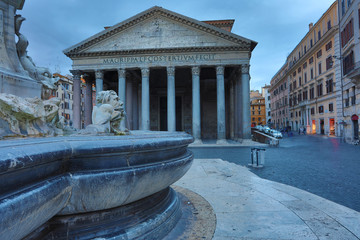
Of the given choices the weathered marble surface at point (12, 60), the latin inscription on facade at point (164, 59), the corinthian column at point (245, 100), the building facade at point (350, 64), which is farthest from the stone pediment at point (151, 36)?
the weathered marble surface at point (12, 60)

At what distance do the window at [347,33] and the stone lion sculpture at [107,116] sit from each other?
23.7 metres

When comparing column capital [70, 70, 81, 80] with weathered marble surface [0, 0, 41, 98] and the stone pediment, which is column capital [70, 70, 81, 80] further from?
weathered marble surface [0, 0, 41, 98]

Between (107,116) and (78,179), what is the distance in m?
1.77

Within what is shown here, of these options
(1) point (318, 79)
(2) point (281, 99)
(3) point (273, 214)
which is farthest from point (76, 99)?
(2) point (281, 99)

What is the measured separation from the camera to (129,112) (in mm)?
23656

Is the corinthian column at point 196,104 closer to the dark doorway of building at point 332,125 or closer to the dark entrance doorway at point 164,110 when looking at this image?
the dark entrance doorway at point 164,110

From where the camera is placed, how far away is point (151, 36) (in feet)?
69.3

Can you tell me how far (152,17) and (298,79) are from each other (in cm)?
3152

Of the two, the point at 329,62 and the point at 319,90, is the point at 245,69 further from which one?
the point at 319,90

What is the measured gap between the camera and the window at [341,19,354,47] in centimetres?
1883

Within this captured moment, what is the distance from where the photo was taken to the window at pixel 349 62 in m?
19.1

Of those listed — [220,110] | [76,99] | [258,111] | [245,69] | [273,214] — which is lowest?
[273,214]

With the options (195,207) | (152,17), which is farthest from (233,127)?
(195,207)

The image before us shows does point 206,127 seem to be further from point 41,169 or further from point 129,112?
point 41,169
